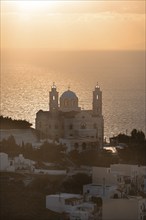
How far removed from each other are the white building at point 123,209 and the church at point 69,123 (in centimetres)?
538

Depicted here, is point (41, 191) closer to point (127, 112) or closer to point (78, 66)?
point (127, 112)

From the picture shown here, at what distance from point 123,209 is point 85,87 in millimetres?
28336

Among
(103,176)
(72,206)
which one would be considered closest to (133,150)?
(103,176)

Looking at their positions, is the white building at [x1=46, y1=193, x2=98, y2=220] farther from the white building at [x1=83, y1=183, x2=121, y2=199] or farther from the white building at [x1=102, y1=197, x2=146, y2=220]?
the white building at [x1=83, y1=183, x2=121, y2=199]

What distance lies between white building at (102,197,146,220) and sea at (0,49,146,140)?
10.5 m

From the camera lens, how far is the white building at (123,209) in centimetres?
1916

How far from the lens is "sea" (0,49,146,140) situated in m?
35.4

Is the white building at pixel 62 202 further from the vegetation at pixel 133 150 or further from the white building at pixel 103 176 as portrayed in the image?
the vegetation at pixel 133 150

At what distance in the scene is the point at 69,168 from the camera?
2273 cm

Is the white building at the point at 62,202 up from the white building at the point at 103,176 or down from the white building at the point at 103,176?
down

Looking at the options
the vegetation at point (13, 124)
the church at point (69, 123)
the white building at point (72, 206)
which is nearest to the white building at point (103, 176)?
the white building at point (72, 206)

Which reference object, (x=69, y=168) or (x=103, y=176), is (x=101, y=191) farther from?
(x=69, y=168)

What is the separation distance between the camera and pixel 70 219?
1966cm

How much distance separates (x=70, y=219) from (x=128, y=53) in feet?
248
